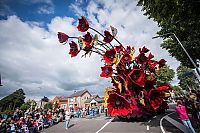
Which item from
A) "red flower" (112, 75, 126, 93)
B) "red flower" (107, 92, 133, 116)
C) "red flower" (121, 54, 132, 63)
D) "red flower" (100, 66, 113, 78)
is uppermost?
"red flower" (121, 54, 132, 63)

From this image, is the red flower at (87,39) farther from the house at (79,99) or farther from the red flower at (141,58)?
the house at (79,99)

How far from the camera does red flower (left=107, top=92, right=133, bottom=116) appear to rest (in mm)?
18125

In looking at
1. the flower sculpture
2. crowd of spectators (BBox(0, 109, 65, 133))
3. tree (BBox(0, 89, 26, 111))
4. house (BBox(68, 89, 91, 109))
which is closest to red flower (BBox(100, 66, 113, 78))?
the flower sculpture

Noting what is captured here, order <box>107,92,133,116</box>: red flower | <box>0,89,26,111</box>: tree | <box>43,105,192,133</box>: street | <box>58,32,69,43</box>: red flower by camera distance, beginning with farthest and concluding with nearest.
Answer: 1. <box>0,89,26,111</box>: tree
2. <box>58,32,69,43</box>: red flower
3. <box>107,92,133,116</box>: red flower
4. <box>43,105,192,133</box>: street

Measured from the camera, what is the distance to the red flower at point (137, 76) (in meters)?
19.0

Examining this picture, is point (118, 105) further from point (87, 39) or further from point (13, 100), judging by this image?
point (13, 100)

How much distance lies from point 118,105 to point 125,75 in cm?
312

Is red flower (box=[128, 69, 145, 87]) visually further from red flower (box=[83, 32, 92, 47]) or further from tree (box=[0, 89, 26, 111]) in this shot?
tree (box=[0, 89, 26, 111])

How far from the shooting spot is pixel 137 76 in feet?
64.0

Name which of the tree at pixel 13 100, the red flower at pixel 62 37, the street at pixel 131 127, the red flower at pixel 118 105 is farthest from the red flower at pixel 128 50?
the tree at pixel 13 100

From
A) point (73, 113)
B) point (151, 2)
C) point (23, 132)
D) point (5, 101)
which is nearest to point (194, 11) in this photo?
point (151, 2)

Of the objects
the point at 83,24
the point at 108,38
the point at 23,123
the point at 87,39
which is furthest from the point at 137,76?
the point at 23,123

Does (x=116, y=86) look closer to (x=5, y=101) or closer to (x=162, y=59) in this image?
(x=162, y=59)

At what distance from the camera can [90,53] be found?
22.3m
